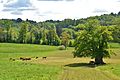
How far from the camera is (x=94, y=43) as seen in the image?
3071 inches

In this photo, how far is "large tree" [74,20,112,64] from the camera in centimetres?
7762

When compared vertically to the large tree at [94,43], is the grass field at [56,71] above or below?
below

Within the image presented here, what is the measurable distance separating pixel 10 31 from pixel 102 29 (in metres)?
120

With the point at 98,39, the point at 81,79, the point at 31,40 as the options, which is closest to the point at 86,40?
the point at 98,39

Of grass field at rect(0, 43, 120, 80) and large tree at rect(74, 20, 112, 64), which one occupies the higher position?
large tree at rect(74, 20, 112, 64)

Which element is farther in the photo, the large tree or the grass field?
the large tree

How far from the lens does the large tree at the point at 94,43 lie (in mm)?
77625

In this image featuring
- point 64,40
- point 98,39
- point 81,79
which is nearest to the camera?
point 81,79

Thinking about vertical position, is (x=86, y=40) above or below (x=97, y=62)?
above

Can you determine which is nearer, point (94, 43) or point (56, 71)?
point (56, 71)

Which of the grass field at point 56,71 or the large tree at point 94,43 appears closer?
the grass field at point 56,71

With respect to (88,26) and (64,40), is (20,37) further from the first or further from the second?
(88,26)

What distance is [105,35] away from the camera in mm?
79000

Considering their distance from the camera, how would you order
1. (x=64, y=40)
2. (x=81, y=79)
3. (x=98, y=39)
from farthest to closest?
(x=64, y=40), (x=98, y=39), (x=81, y=79)
